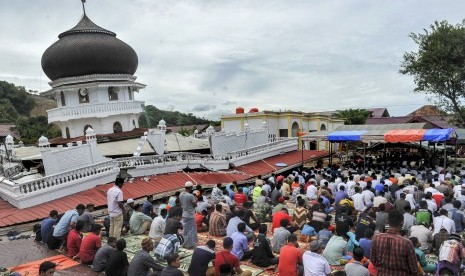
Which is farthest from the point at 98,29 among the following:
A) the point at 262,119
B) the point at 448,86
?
the point at 448,86

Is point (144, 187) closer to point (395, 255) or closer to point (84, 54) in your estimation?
point (84, 54)

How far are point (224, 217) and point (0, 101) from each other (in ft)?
244

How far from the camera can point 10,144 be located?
2275cm

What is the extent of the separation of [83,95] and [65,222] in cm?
1580

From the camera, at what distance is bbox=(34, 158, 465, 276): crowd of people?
595 cm

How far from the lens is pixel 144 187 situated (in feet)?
53.5

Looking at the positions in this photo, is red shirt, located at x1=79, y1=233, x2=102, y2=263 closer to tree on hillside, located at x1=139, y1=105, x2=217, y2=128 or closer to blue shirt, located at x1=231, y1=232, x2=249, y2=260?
blue shirt, located at x1=231, y1=232, x2=249, y2=260

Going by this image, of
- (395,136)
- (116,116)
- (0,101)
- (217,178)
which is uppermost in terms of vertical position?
(0,101)

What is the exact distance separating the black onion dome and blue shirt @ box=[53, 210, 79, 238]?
15.4 meters

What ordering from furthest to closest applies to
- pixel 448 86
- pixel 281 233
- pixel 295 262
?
pixel 448 86 → pixel 281 233 → pixel 295 262

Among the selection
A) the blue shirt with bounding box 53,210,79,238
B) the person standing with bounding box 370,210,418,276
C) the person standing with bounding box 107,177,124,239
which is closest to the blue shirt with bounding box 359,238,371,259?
the person standing with bounding box 370,210,418,276

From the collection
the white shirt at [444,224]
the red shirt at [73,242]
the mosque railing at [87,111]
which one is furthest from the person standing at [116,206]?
the mosque railing at [87,111]

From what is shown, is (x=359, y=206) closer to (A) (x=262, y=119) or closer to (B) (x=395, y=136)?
(B) (x=395, y=136)

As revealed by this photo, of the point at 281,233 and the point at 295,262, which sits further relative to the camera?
the point at 281,233
